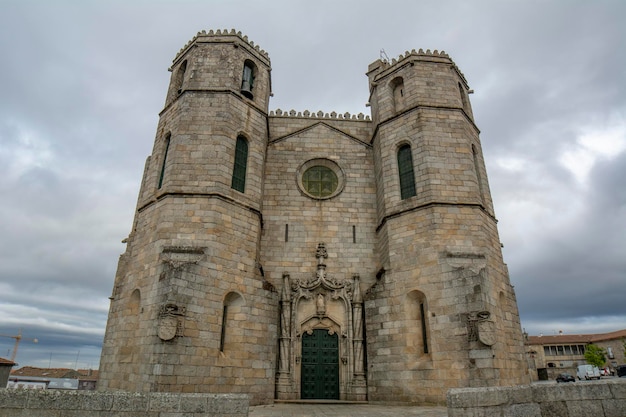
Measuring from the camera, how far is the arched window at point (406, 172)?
14.9 meters

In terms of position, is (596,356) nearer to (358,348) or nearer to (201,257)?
(358,348)

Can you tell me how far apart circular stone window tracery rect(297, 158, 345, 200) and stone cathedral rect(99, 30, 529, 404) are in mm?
63

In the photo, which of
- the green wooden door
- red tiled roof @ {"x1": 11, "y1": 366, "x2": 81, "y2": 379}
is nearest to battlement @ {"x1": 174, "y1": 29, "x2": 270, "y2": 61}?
the green wooden door

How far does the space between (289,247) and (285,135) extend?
18.5 feet

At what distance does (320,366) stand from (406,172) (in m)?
8.25

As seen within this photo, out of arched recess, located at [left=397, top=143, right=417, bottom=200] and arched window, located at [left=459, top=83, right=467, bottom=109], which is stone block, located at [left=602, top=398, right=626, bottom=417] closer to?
arched recess, located at [left=397, top=143, right=417, bottom=200]

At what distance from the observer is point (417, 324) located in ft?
41.7

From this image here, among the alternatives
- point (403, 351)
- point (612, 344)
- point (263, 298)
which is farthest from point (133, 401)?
point (612, 344)

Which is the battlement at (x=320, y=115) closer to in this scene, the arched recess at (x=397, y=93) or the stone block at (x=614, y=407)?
the arched recess at (x=397, y=93)

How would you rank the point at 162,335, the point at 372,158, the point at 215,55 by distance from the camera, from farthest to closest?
1. the point at 372,158
2. the point at 215,55
3. the point at 162,335

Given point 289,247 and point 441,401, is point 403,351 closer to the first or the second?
point 441,401

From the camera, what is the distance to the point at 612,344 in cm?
5784

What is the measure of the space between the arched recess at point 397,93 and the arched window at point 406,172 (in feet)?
7.10

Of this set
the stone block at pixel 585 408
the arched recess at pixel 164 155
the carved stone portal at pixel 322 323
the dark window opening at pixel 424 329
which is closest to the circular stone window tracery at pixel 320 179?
the carved stone portal at pixel 322 323
